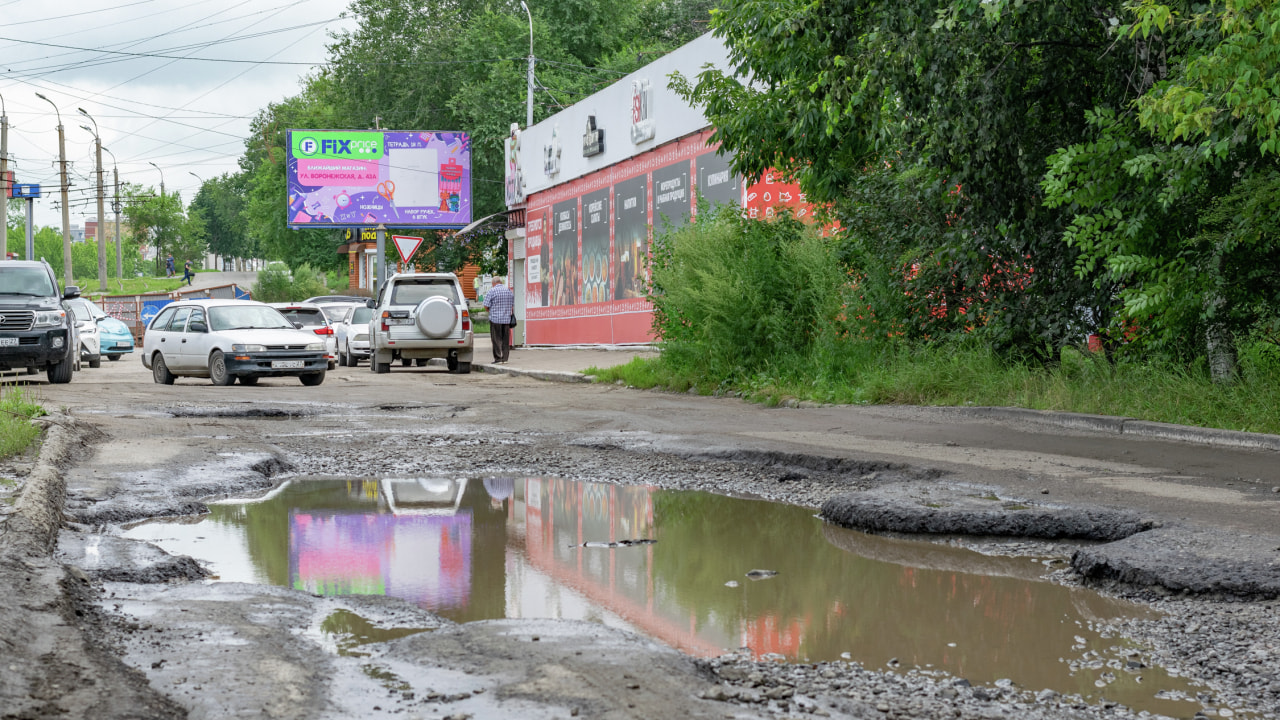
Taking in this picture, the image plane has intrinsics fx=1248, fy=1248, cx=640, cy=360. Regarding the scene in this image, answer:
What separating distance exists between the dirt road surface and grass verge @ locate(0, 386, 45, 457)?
341 millimetres

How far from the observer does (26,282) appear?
20.5 meters

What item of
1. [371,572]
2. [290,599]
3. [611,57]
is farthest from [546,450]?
[611,57]

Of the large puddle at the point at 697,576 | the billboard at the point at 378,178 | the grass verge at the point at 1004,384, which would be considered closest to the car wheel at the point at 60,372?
the grass verge at the point at 1004,384

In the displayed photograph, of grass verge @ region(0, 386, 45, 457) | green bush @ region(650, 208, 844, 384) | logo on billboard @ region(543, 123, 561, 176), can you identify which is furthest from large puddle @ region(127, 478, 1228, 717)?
logo on billboard @ region(543, 123, 561, 176)

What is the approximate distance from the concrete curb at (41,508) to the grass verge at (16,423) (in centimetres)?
16

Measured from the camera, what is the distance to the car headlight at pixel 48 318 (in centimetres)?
1975

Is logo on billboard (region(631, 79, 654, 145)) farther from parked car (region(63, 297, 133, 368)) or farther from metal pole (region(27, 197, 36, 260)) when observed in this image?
metal pole (region(27, 197, 36, 260))

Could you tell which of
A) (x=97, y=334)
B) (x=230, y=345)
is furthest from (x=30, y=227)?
(x=230, y=345)

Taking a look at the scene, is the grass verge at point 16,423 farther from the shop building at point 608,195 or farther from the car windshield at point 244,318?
the shop building at point 608,195

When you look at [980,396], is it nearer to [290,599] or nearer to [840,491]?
[840,491]

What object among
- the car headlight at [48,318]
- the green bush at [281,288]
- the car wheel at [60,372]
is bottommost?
the car wheel at [60,372]

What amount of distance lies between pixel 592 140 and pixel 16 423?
72.1 feet

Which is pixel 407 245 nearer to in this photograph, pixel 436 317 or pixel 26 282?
pixel 436 317

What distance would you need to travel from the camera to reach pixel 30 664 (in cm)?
381
